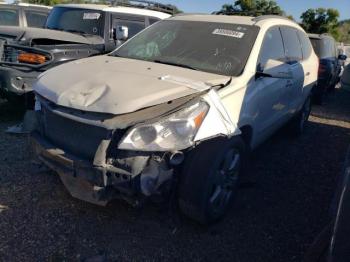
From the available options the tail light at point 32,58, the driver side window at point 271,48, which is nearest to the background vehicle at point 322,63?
the driver side window at point 271,48

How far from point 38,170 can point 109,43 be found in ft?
10.3

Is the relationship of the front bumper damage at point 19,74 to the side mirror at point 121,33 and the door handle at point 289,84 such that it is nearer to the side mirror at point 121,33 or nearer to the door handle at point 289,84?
the side mirror at point 121,33

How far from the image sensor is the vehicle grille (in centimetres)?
262

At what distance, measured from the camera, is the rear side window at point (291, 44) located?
14.9 ft

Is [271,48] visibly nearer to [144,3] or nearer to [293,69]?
[293,69]

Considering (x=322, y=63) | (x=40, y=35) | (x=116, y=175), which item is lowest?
(x=322, y=63)

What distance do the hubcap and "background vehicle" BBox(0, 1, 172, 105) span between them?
2.89m

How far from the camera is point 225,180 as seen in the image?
3.08 m

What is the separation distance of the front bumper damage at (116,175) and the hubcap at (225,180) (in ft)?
1.56

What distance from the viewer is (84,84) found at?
2.85 meters

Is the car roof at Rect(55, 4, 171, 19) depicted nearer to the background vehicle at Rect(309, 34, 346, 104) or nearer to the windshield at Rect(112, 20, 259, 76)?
the windshield at Rect(112, 20, 259, 76)

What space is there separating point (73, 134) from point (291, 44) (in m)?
3.25

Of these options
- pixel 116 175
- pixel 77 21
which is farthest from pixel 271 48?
pixel 77 21

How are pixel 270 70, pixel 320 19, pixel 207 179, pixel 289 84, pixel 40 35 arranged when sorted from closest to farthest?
pixel 207 179 < pixel 270 70 < pixel 289 84 < pixel 40 35 < pixel 320 19
